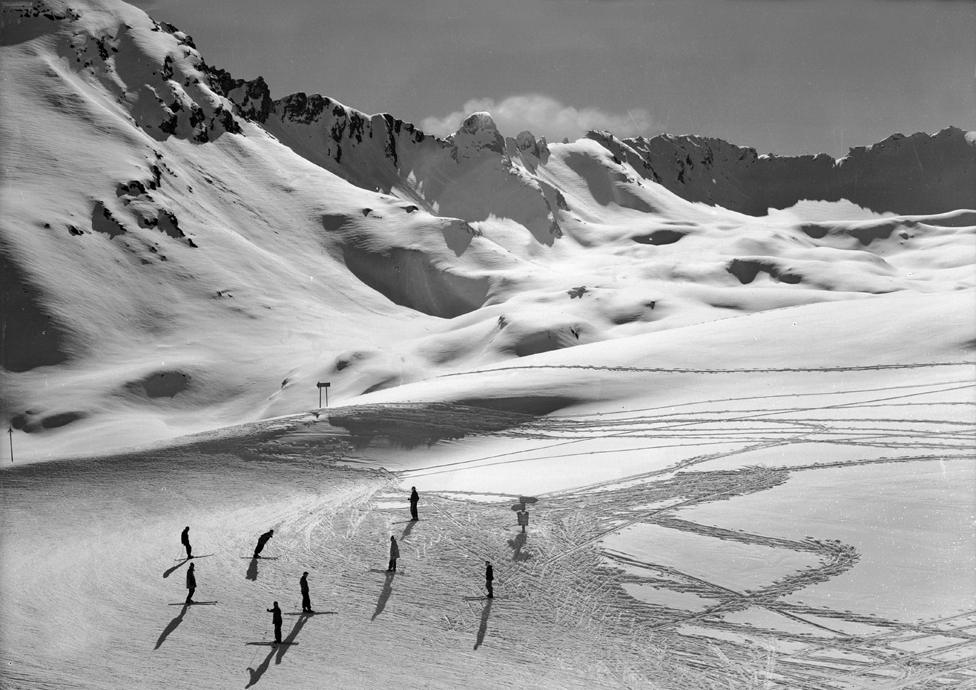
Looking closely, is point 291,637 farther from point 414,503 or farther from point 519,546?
point 414,503

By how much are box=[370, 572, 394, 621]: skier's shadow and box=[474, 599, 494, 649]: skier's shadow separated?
2775 mm

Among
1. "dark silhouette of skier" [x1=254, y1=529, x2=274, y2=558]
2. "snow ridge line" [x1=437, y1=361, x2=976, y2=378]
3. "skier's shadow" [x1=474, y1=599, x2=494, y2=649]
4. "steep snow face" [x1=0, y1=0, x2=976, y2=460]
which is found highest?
"steep snow face" [x1=0, y1=0, x2=976, y2=460]

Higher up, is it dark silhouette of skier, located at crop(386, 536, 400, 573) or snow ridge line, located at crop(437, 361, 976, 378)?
snow ridge line, located at crop(437, 361, 976, 378)

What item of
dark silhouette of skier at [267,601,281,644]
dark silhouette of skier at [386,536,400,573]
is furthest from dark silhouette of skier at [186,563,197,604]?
dark silhouette of skier at [386,536,400,573]

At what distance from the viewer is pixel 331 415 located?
41.9 meters

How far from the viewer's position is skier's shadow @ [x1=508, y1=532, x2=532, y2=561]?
27.0 m

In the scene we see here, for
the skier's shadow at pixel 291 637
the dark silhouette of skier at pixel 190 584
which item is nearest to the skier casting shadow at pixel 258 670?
the skier's shadow at pixel 291 637

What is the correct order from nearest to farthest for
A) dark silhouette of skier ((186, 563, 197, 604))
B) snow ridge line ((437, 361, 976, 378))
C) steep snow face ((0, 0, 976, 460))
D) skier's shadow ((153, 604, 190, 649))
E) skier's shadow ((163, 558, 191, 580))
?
skier's shadow ((153, 604, 190, 649)) < dark silhouette of skier ((186, 563, 197, 604)) < skier's shadow ((163, 558, 191, 580)) < snow ridge line ((437, 361, 976, 378)) < steep snow face ((0, 0, 976, 460))

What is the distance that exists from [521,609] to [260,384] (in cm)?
6402

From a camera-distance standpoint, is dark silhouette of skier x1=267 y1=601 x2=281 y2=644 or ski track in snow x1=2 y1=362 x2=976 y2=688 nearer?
ski track in snow x1=2 y1=362 x2=976 y2=688

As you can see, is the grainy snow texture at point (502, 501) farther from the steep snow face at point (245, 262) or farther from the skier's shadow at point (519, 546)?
the steep snow face at point (245, 262)

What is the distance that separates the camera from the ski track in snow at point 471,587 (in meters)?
20.9

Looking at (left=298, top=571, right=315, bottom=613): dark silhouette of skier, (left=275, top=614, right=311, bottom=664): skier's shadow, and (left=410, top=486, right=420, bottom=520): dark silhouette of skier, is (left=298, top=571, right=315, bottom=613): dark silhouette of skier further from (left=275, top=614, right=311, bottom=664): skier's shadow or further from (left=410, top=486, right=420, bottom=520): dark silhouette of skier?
(left=410, top=486, right=420, bottom=520): dark silhouette of skier

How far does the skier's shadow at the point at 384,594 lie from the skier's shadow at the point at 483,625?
2775mm
